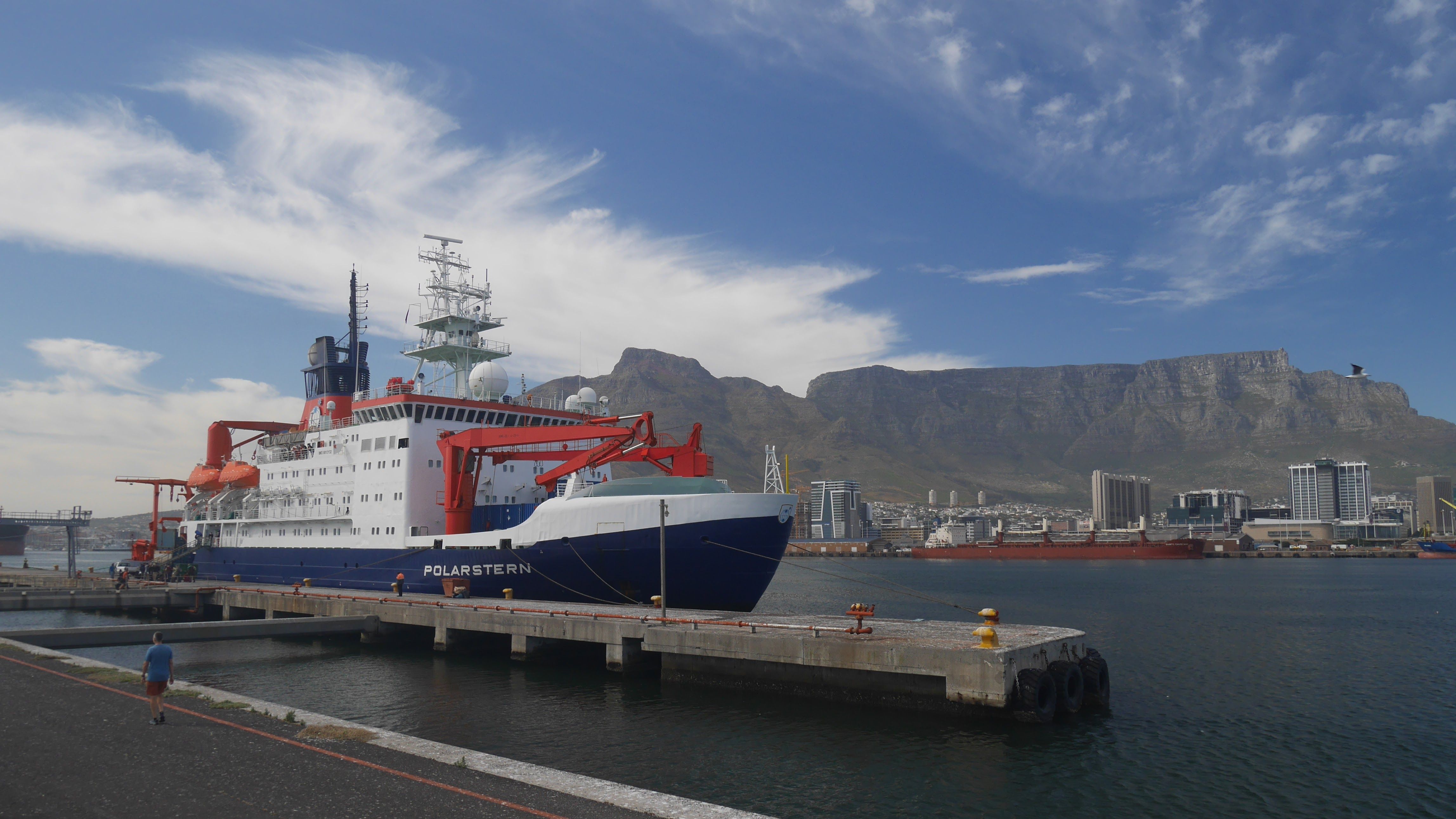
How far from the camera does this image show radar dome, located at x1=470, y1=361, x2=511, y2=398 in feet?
128

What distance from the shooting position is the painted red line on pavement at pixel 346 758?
9.27 meters

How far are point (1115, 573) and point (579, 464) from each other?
3413 inches

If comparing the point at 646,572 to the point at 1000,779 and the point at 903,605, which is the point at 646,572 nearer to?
the point at 1000,779

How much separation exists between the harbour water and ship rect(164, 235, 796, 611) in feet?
13.2

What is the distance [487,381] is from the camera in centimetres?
3916

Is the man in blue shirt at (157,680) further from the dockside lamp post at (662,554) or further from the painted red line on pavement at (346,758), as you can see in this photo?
the dockside lamp post at (662,554)

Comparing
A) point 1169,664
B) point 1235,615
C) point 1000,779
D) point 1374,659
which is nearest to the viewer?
point 1000,779

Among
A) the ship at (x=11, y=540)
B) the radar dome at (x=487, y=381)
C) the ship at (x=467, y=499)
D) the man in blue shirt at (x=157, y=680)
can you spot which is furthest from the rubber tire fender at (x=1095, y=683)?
the ship at (x=11, y=540)

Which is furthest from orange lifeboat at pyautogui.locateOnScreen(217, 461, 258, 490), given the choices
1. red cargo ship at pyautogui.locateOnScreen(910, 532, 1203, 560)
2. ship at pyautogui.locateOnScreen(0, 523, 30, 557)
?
red cargo ship at pyautogui.locateOnScreen(910, 532, 1203, 560)

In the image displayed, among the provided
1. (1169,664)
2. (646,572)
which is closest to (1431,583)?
(1169,664)

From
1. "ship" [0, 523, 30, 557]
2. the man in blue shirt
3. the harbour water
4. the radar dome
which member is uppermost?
the radar dome

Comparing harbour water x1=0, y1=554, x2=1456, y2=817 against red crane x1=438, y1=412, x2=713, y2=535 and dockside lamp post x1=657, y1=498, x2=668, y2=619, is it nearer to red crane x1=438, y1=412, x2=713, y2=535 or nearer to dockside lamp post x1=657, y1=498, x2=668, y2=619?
dockside lamp post x1=657, y1=498, x2=668, y2=619

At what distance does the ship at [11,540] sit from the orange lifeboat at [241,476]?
136 metres

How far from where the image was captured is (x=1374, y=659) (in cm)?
2956
